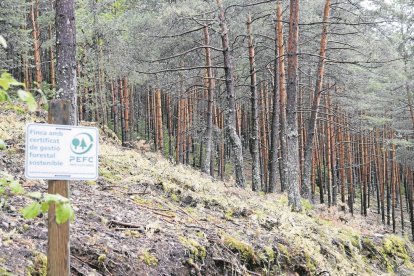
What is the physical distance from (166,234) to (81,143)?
8.44 feet

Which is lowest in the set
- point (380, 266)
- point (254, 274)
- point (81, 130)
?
point (380, 266)

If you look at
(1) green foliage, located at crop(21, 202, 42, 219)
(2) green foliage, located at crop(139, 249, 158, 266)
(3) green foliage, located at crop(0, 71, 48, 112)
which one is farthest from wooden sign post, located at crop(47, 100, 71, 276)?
(2) green foliage, located at crop(139, 249, 158, 266)

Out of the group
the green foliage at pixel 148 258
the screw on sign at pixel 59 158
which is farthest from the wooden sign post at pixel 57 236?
the green foliage at pixel 148 258

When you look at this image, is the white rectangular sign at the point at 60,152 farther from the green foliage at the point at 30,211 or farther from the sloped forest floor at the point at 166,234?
the green foliage at the point at 30,211

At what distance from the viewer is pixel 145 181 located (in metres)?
7.12

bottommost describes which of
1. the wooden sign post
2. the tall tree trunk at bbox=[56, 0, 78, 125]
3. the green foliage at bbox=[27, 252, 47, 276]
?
the green foliage at bbox=[27, 252, 47, 276]

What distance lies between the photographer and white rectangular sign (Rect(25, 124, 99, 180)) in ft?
7.80

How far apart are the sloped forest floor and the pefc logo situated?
0.44m

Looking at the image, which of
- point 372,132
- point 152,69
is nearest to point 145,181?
point 152,69

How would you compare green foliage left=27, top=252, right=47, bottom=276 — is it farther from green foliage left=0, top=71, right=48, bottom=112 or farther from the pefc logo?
green foliage left=0, top=71, right=48, bottom=112

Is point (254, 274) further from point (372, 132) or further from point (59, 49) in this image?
point (372, 132)

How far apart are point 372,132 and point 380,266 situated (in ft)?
74.2

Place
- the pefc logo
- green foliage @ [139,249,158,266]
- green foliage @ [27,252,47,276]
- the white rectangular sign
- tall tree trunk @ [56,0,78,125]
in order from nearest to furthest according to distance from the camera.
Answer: the white rectangular sign < the pefc logo < green foliage @ [27,252,47,276] < green foliage @ [139,249,158,266] < tall tree trunk @ [56,0,78,125]

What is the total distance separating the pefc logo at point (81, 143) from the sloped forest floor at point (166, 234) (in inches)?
17.2
